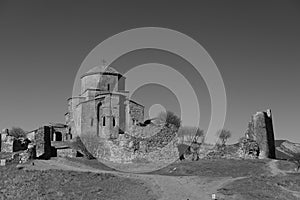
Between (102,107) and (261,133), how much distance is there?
2406cm

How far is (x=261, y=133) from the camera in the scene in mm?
29469

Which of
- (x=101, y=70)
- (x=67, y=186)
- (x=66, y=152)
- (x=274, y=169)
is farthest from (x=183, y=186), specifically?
(x=101, y=70)

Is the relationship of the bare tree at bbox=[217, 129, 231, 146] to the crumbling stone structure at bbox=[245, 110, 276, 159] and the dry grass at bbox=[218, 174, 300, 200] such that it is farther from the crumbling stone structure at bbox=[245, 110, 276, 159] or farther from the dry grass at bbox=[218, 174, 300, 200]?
the dry grass at bbox=[218, 174, 300, 200]

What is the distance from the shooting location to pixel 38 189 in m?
A: 16.7

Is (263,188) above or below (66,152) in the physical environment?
below

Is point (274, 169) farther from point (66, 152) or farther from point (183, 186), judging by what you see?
point (66, 152)

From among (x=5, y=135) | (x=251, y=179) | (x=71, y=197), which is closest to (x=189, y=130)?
(x=5, y=135)

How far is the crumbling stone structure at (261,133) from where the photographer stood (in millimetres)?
29250

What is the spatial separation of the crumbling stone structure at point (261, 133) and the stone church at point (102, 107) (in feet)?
52.8

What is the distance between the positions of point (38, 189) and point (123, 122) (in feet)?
95.9

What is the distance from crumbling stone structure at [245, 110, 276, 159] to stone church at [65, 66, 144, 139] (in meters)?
16.1

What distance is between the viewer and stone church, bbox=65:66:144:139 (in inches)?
1810

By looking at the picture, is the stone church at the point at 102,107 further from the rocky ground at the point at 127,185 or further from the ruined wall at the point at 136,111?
the rocky ground at the point at 127,185

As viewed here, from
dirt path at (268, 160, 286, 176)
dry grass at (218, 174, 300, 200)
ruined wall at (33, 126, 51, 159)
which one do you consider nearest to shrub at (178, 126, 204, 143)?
dirt path at (268, 160, 286, 176)
